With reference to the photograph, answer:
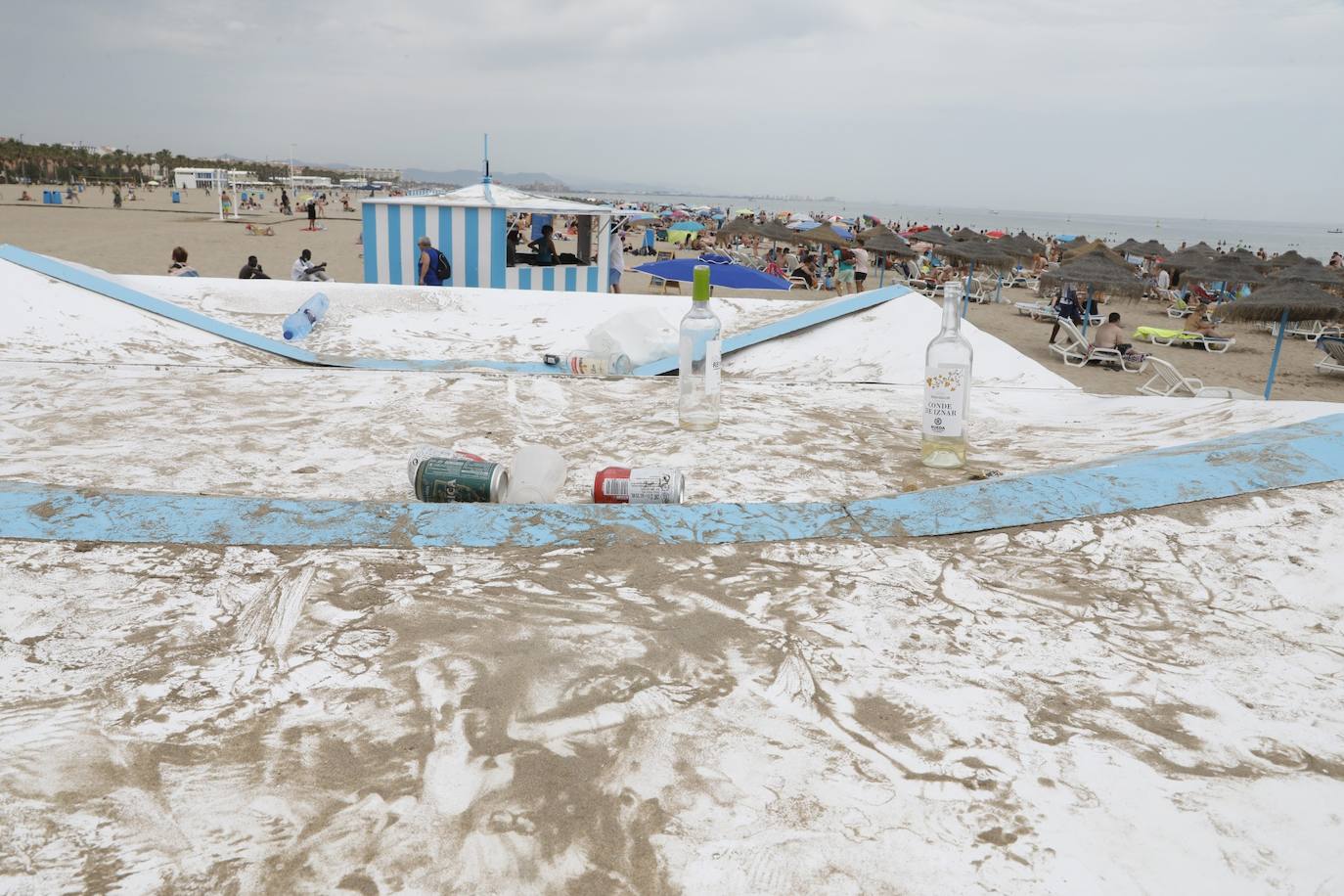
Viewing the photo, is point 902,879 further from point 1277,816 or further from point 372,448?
point 372,448

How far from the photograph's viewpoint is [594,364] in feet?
15.5

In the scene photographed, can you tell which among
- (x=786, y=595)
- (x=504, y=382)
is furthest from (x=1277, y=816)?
(x=504, y=382)

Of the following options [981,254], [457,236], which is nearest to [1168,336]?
[981,254]

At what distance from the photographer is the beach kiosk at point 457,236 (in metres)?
10.4

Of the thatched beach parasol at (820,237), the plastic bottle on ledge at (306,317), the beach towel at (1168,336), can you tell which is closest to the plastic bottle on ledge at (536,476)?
the plastic bottle on ledge at (306,317)

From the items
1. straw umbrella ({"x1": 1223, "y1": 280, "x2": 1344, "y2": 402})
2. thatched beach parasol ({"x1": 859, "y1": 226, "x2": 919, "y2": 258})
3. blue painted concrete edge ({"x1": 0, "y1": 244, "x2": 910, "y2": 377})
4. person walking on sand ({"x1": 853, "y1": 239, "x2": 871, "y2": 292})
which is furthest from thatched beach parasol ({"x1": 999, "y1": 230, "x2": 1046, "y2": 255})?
blue painted concrete edge ({"x1": 0, "y1": 244, "x2": 910, "y2": 377})

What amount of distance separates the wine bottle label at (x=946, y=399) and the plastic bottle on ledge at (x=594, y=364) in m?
2.24

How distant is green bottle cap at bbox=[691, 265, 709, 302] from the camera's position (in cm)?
268

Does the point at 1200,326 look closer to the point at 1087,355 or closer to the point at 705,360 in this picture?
the point at 1087,355

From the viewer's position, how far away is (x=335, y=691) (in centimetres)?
143

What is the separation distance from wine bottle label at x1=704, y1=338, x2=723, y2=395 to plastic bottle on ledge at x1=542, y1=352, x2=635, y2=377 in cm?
168

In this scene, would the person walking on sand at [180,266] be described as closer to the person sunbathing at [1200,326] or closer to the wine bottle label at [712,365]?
the wine bottle label at [712,365]

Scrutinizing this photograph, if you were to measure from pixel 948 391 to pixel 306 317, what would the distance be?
4667mm

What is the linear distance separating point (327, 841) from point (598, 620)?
0.66 m
